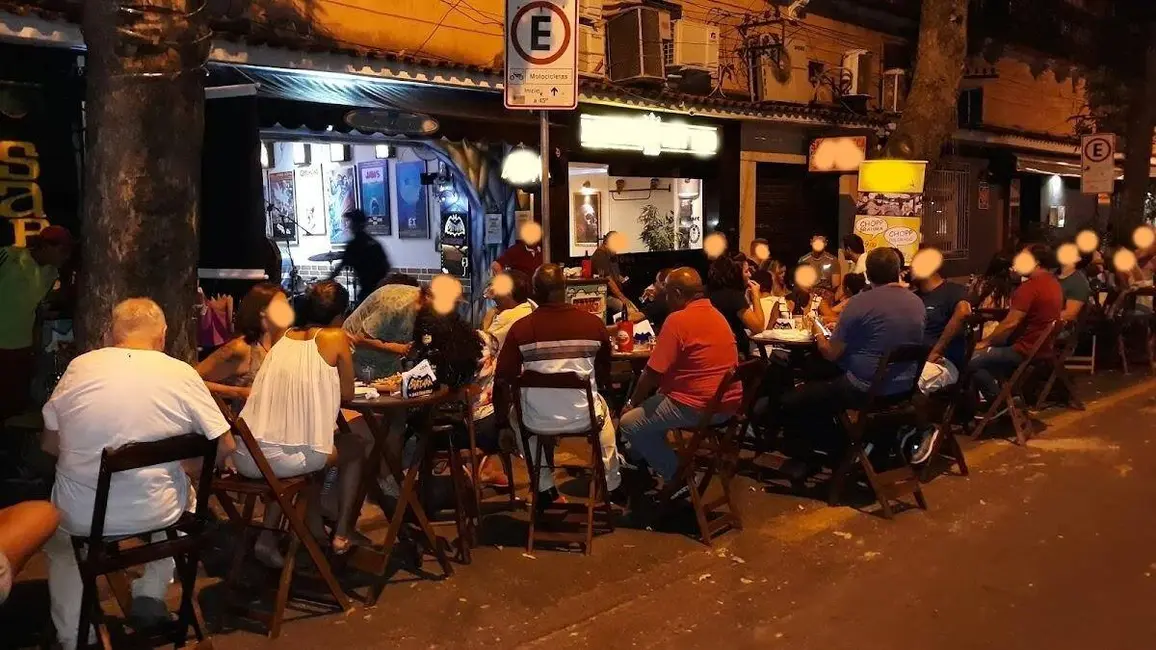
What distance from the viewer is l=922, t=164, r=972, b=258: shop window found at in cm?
1792

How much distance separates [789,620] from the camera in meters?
4.52

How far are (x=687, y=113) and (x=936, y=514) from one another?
24.3 feet

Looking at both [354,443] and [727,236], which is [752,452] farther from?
[727,236]

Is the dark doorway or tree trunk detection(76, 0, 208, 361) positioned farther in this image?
the dark doorway

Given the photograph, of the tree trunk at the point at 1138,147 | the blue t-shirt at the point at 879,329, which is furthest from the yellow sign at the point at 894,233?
the tree trunk at the point at 1138,147

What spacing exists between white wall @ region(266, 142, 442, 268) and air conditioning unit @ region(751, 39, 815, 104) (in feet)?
16.9

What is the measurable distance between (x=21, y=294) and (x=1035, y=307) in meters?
7.64

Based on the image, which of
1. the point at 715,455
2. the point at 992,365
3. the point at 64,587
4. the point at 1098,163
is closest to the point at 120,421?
the point at 64,587

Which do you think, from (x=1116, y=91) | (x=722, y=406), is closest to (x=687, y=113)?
(x=722, y=406)

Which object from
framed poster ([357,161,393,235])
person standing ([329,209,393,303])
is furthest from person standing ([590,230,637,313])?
person standing ([329,209,393,303])

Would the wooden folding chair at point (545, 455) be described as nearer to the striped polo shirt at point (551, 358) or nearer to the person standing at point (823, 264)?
the striped polo shirt at point (551, 358)

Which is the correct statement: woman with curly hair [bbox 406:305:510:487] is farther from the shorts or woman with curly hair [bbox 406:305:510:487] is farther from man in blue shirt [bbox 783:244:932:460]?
man in blue shirt [bbox 783:244:932:460]

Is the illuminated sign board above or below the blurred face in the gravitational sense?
above

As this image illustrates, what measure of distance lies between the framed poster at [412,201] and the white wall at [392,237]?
0.19ft
